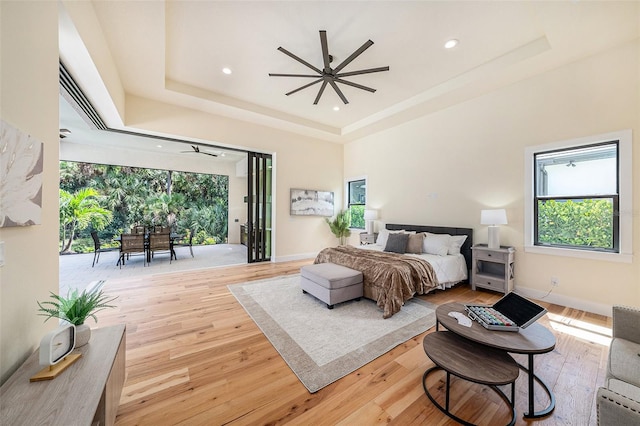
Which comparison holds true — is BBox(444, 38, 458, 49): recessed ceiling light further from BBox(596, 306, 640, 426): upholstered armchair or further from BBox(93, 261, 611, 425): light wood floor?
BBox(93, 261, 611, 425): light wood floor

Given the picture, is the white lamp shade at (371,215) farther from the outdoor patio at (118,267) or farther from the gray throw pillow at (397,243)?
the outdoor patio at (118,267)

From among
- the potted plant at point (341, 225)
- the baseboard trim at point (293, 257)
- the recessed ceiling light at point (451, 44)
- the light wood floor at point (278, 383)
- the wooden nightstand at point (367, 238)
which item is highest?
the recessed ceiling light at point (451, 44)

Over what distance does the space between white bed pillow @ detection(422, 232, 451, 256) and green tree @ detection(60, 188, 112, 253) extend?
27.8 feet

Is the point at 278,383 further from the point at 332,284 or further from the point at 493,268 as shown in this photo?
the point at 493,268

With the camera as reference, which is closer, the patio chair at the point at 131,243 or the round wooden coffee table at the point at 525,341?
the round wooden coffee table at the point at 525,341

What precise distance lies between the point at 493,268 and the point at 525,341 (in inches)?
117

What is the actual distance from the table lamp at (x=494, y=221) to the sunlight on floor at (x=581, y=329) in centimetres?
117

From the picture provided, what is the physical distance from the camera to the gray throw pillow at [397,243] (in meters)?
4.37

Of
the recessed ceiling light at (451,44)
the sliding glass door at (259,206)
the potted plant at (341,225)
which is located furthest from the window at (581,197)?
the sliding glass door at (259,206)

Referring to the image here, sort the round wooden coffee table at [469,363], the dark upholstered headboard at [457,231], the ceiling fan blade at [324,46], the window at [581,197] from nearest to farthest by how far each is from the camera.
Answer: the round wooden coffee table at [469,363], the ceiling fan blade at [324,46], the window at [581,197], the dark upholstered headboard at [457,231]

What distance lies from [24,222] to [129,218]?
7.99 meters

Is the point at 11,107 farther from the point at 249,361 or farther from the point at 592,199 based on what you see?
the point at 592,199

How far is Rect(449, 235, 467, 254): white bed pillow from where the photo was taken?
13.7 feet

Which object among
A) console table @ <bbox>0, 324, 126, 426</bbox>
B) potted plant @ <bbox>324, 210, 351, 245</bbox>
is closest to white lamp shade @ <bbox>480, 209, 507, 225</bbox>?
potted plant @ <bbox>324, 210, 351, 245</bbox>
